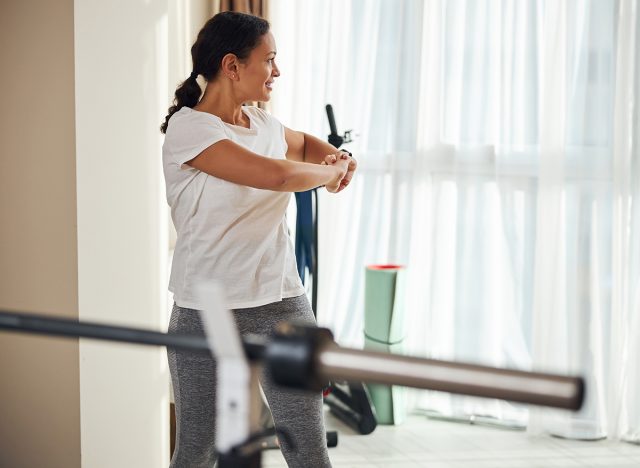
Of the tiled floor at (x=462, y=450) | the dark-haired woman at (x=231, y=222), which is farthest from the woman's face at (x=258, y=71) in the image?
the tiled floor at (x=462, y=450)

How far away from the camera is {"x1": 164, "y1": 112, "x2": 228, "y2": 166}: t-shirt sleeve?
5.87ft

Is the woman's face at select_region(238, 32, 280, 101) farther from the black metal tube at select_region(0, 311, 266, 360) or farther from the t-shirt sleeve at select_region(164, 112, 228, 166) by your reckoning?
the black metal tube at select_region(0, 311, 266, 360)

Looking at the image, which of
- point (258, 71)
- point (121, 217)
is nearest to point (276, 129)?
point (258, 71)

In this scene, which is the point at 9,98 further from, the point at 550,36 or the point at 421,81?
the point at 550,36

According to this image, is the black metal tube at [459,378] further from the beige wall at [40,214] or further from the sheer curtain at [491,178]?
the sheer curtain at [491,178]

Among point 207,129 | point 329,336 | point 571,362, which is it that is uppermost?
point 207,129

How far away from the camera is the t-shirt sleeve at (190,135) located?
179 centimetres

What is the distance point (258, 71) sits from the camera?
6.34ft

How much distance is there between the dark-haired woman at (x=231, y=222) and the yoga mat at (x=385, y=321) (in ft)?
4.83

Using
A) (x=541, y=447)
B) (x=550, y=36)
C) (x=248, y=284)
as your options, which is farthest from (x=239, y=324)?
(x=550, y=36)

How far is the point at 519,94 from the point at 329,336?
296 cm

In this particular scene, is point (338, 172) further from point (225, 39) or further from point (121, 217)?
point (121, 217)

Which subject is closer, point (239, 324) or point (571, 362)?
point (239, 324)

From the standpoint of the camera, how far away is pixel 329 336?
61cm
